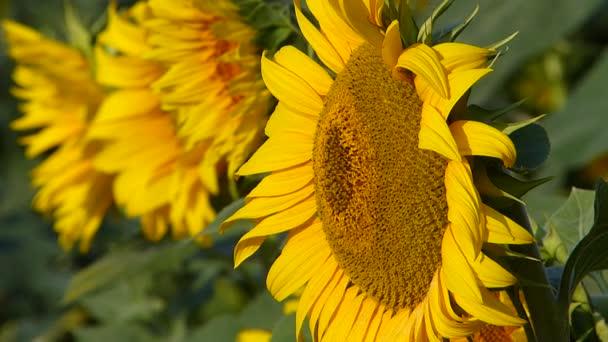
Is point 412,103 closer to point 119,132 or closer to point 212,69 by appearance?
point 212,69

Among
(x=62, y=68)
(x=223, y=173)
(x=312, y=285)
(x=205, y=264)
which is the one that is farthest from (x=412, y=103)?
(x=205, y=264)

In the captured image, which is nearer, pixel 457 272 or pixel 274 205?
pixel 457 272

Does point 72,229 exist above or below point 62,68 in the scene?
below

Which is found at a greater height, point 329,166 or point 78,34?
point 329,166

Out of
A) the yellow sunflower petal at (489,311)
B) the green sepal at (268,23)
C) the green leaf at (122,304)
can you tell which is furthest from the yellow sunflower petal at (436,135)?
the green leaf at (122,304)

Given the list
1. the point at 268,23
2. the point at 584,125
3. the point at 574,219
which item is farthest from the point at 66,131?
the point at 574,219

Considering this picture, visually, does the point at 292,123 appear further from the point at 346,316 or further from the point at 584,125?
the point at 584,125
